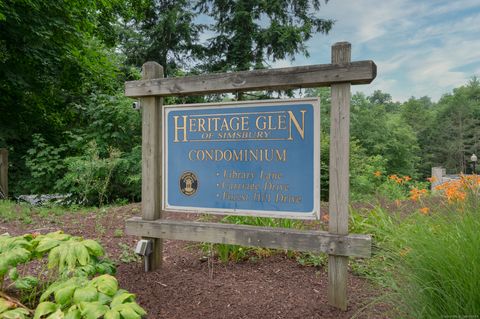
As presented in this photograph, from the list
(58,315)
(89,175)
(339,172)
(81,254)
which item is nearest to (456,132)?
Answer: (89,175)

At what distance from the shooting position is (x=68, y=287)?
177 cm

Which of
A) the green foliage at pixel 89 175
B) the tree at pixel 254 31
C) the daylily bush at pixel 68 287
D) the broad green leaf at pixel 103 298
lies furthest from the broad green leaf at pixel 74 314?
the tree at pixel 254 31

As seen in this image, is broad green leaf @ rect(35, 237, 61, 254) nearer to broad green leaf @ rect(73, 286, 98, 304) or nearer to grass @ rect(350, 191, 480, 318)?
broad green leaf @ rect(73, 286, 98, 304)

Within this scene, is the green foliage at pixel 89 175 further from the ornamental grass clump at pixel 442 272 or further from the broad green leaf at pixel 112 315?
the ornamental grass clump at pixel 442 272

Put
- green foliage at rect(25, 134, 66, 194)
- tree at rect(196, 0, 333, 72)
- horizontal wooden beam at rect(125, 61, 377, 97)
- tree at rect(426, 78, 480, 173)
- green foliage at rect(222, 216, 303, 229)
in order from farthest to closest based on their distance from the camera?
1. tree at rect(426, 78, 480, 173)
2. tree at rect(196, 0, 333, 72)
3. green foliage at rect(25, 134, 66, 194)
4. green foliage at rect(222, 216, 303, 229)
5. horizontal wooden beam at rect(125, 61, 377, 97)

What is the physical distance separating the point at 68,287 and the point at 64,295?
1.7 inches

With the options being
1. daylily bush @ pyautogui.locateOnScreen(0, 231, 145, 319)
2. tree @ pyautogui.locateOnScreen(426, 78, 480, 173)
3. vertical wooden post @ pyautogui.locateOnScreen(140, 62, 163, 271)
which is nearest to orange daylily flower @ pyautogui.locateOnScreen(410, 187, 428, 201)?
vertical wooden post @ pyautogui.locateOnScreen(140, 62, 163, 271)

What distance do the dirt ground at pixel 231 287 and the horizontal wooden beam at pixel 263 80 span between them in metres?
1.44

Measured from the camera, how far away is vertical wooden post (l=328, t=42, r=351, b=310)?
259 centimetres

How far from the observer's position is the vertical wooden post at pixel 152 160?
330 cm

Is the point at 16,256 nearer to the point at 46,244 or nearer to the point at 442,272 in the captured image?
the point at 46,244

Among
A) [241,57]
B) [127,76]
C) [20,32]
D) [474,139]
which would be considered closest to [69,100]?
[20,32]

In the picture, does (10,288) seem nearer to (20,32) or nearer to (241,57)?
(20,32)

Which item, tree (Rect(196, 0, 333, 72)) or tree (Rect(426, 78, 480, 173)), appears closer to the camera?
tree (Rect(196, 0, 333, 72))
